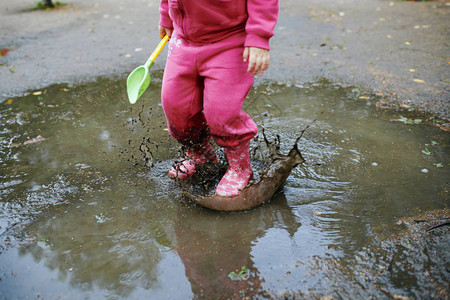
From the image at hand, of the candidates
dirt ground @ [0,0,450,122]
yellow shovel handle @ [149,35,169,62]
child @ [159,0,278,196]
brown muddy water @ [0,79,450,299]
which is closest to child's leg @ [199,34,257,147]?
child @ [159,0,278,196]

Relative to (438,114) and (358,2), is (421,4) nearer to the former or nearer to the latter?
(358,2)

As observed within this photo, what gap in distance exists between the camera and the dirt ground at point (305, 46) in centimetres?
362

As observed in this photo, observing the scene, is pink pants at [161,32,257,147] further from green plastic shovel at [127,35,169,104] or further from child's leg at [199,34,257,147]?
green plastic shovel at [127,35,169,104]

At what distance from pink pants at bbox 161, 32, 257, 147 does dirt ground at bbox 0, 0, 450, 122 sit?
69.5 inches

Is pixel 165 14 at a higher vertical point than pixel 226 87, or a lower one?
higher

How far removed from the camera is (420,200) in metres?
1.97

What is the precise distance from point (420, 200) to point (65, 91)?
3.03 metres

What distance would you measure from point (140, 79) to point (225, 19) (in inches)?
28.0

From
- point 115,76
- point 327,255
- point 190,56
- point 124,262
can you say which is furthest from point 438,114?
point 115,76

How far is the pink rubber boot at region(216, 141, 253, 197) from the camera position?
1998mm

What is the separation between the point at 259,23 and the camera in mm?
1761


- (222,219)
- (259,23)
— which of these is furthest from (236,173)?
(259,23)

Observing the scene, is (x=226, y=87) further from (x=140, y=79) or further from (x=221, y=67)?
(x=140, y=79)

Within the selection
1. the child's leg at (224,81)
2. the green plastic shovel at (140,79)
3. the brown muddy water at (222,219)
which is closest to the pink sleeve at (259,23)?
the child's leg at (224,81)
